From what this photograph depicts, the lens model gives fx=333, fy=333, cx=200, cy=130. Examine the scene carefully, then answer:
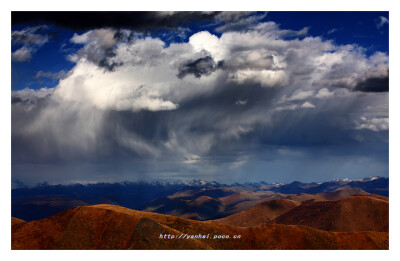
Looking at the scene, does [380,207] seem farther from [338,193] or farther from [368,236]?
[338,193]

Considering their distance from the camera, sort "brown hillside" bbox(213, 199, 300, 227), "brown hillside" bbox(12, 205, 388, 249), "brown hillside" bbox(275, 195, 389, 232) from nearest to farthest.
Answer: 1. "brown hillside" bbox(12, 205, 388, 249)
2. "brown hillside" bbox(275, 195, 389, 232)
3. "brown hillside" bbox(213, 199, 300, 227)

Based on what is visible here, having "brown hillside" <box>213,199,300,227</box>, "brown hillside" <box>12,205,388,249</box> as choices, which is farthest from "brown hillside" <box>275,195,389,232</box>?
"brown hillside" <box>12,205,388,249</box>

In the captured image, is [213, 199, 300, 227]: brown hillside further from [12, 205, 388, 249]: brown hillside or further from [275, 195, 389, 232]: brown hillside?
[12, 205, 388, 249]: brown hillside

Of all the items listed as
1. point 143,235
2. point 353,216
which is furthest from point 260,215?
point 143,235

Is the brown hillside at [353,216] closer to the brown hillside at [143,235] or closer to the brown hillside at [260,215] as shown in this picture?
the brown hillside at [260,215]

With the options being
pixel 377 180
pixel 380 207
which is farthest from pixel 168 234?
pixel 377 180

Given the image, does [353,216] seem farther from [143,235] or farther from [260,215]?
[143,235]

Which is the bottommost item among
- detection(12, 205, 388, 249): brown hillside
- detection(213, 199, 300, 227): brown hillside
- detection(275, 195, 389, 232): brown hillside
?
detection(213, 199, 300, 227): brown hillside
